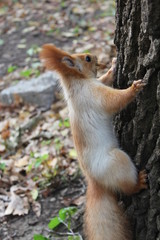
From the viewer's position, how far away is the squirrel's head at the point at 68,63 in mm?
2482

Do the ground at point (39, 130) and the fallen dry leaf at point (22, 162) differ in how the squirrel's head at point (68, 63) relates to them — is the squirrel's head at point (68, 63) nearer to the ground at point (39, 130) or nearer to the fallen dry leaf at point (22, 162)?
the ground at point (39, 130)

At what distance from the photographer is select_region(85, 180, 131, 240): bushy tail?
7.84 feet

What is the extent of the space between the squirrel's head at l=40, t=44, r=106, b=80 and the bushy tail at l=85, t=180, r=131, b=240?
0.76 metres

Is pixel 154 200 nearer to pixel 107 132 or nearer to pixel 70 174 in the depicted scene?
pixel 107 132

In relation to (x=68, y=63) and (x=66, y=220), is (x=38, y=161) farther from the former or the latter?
(x=68, y=63)

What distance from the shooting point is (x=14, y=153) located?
4434 mm

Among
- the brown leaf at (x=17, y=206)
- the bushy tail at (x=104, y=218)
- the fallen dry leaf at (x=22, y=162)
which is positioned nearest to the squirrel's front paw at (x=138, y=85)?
the bushy tail at (x=104, y=218)

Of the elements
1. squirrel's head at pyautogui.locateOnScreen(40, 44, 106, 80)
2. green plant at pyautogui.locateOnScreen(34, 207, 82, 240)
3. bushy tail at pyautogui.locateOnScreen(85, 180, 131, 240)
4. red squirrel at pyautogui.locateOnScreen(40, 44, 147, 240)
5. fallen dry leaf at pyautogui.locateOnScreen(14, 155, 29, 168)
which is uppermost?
squirrel's head at pyautogui.locateOnScreen(40, 44, 106, 80)

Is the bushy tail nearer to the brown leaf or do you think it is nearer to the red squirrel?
the red squirrel

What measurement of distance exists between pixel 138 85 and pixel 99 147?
1.70 feet

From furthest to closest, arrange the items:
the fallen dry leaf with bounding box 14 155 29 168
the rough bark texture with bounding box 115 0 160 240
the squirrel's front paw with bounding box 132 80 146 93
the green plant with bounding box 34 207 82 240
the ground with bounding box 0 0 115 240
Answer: the fallen dry leaf with bounding box 14 155 29 168, the ground with bounding box 0 0 115 240, the green plant with bounding box 34 207 82 240, the squirrel's front paw with bounding box 132 80 146 93, the rough bark texture with bounding box 115 0 160 240

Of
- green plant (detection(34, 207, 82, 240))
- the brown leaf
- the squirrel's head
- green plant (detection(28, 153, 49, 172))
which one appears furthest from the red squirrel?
green plant (detection(28, 153, 49, 172))

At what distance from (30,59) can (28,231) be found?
13.5 feet

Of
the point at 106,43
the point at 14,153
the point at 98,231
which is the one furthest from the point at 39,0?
the point at 98,231
